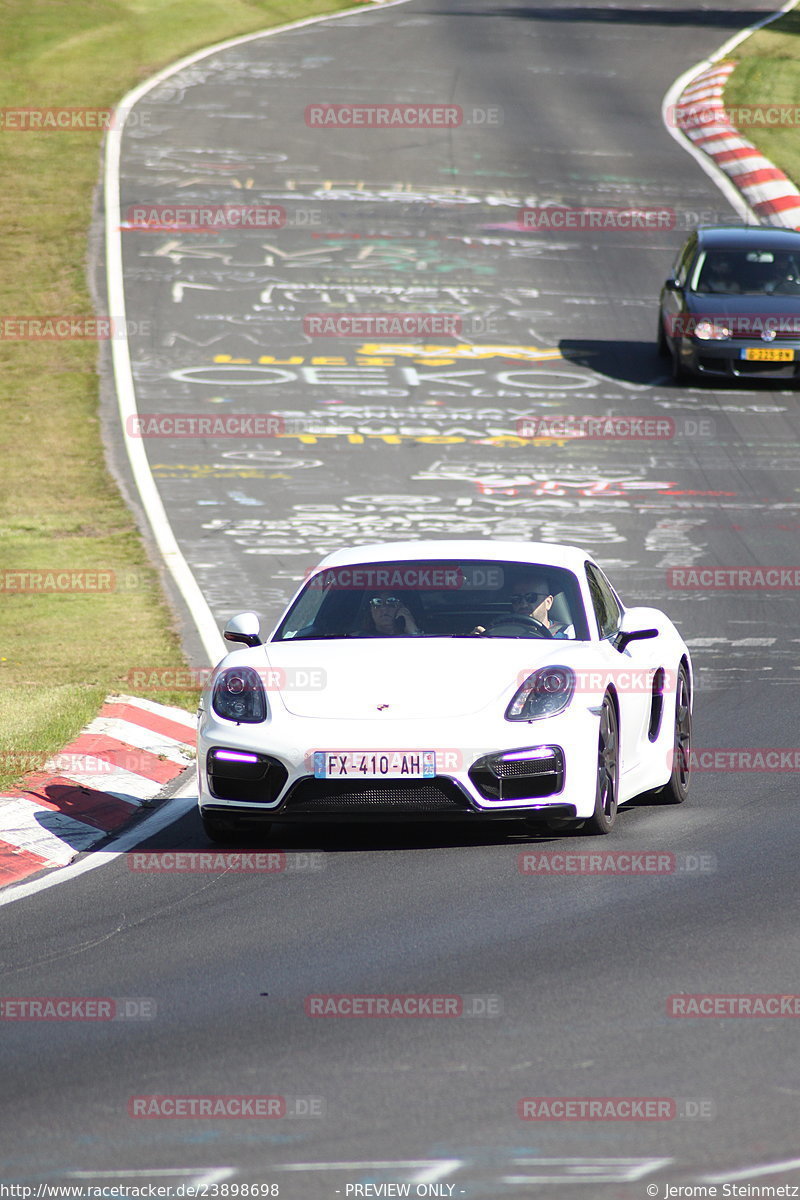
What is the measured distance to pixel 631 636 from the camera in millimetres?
9586

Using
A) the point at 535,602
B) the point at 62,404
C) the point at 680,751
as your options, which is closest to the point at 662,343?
the point at 62,404

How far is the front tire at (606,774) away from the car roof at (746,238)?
1819cm

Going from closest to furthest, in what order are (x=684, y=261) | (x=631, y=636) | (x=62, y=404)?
1. (x=631, y=636)
2. (x=62, y=404)
3. (x=684, y=261)

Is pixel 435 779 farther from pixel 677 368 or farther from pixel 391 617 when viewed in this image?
pixel 677 368

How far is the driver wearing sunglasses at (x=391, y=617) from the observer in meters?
9.59

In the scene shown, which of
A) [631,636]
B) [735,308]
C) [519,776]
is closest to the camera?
[519,776]

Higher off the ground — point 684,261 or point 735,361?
point 684,261

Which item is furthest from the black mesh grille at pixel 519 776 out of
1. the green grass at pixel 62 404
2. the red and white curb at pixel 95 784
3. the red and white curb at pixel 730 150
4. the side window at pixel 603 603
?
Result: the red and white curb at pixel 730 150

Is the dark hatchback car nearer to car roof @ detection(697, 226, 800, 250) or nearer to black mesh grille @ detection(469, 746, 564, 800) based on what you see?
car roof @ detection(697, 226, 800, 250)

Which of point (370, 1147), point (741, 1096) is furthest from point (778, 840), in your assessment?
point (370, 1147)

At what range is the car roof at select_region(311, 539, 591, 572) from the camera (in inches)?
394

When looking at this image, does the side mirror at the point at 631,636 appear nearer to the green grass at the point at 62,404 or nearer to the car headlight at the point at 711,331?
the green grass at the point at 62,404

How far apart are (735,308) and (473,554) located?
15882 millimetres

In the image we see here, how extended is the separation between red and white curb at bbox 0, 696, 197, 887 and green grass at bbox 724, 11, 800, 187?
27.8 metres
